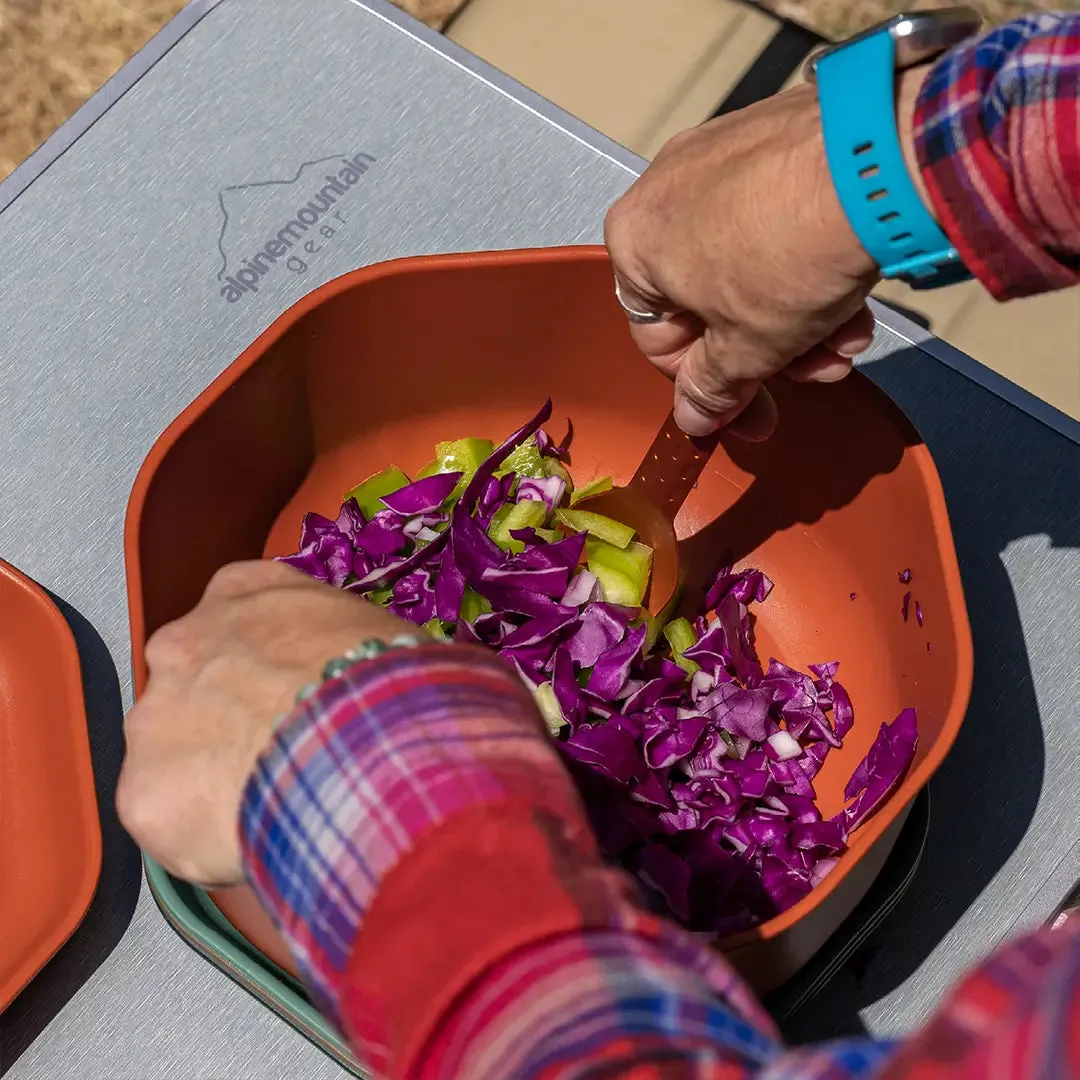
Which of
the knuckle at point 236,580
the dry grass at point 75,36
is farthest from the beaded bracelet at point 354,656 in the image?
the dry grass at point 75,36

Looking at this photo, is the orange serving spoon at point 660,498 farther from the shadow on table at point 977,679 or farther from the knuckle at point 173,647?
the knuckle at point 173,647

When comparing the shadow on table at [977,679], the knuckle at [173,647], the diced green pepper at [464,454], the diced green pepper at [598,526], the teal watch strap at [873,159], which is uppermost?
the teal watch strap at [873,159]

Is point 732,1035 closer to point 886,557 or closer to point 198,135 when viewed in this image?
point 886,557

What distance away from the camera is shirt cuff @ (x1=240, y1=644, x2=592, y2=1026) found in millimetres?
417

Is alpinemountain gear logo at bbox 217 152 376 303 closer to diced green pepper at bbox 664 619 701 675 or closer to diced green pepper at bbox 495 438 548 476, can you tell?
diced green pepper at bbox 495 438 548 476

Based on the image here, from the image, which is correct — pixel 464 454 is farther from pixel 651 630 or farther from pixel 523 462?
pixel 651 630

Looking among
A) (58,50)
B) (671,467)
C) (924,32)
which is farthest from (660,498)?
(58,50)

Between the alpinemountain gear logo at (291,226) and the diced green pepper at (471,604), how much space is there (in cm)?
32

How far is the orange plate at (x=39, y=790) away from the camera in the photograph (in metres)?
0.72

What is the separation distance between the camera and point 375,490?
90 centimetres

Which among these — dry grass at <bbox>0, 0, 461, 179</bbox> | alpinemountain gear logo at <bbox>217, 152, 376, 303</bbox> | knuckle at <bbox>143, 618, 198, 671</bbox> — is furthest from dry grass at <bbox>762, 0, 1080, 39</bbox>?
knuckle at <bbox>143, 618, 198, 671</bbox>

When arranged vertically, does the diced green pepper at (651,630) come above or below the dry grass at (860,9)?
below

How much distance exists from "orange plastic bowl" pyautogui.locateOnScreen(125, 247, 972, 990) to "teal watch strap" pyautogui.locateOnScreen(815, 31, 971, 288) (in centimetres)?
17

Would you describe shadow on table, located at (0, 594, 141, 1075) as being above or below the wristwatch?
below
